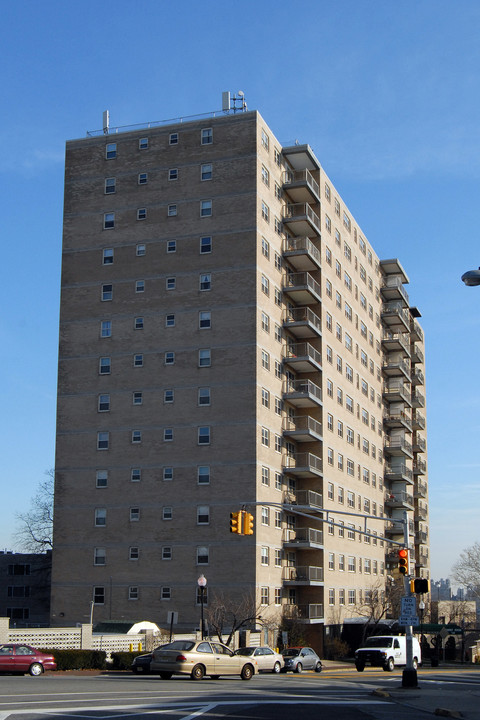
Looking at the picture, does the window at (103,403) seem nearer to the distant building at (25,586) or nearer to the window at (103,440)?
the window at (103,440)

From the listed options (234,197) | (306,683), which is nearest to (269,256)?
(234,197)

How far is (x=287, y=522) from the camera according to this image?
66750 mm

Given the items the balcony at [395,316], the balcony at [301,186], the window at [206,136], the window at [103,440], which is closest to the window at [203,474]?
the window at [103,440]

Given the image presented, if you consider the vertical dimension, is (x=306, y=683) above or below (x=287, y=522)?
below

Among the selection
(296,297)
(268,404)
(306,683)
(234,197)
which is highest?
(234,197)

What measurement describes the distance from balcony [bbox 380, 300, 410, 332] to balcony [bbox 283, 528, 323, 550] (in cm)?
3694

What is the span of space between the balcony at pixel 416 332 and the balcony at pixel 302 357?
39139mm

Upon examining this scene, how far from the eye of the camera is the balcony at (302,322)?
68.6 meters

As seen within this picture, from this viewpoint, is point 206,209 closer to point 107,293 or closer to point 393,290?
point 107,293

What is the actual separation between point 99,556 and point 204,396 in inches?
524

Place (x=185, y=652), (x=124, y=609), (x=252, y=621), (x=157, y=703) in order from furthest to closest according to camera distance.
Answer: (x=124, y=609)
(x=252, y=621)
(x=185, y=652)
(x=157, y=703)

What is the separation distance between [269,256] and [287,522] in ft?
64.1

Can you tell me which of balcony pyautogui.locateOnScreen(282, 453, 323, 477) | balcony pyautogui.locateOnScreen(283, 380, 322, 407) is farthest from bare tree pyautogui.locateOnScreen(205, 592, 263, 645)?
balcony pyautogui.locateOnScreen(283, 380, 322, 407)

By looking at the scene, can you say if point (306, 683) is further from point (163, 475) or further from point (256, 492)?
point (163, 475)
